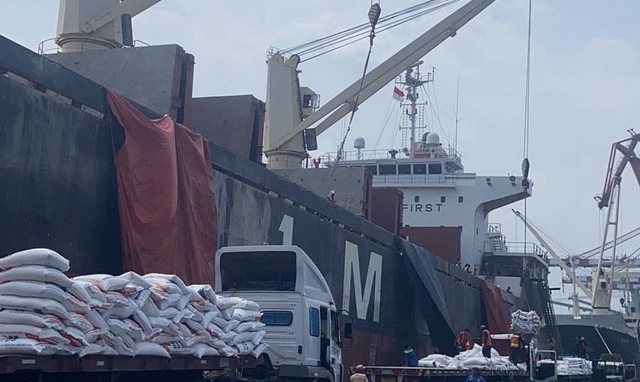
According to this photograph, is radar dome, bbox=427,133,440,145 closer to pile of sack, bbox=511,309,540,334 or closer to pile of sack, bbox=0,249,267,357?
pile of sack, bbox=511,309,540,334

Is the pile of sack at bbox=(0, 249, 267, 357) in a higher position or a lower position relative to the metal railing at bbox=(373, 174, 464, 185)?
lower

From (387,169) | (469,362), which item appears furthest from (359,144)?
(469,362)

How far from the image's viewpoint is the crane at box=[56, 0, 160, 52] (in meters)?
21.5

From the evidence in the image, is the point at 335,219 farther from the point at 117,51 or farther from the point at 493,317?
the point at 493,317

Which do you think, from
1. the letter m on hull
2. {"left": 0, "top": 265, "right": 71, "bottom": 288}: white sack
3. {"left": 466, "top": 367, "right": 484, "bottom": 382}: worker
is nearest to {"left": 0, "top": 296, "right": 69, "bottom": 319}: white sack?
{"left": 0, "top": 265, "right": 71, "bottom": 288}: white sack

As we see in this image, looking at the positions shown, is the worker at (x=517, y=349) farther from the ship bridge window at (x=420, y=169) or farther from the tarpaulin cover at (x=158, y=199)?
the ship bridge window at (x=420, y=169)

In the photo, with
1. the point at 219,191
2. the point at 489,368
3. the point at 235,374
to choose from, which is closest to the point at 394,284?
the point at 489,368

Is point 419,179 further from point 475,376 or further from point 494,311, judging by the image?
point 475,376

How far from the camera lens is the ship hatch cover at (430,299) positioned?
28.5 meters

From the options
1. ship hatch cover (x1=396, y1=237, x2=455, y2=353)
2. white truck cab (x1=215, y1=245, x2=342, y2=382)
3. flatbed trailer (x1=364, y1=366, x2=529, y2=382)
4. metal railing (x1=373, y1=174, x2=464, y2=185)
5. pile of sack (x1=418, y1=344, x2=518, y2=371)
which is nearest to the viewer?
white truck cab (x1=215, y1=245, x2=342, y2=382)

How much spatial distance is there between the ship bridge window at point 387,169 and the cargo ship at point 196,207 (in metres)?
3.45

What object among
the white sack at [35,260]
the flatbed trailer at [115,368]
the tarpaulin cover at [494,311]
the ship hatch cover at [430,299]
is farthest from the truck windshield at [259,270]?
the tarpaulin cover at [494,311]

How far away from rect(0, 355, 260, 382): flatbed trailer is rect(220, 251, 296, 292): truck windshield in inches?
98.6

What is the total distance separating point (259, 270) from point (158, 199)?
2.08 metres
